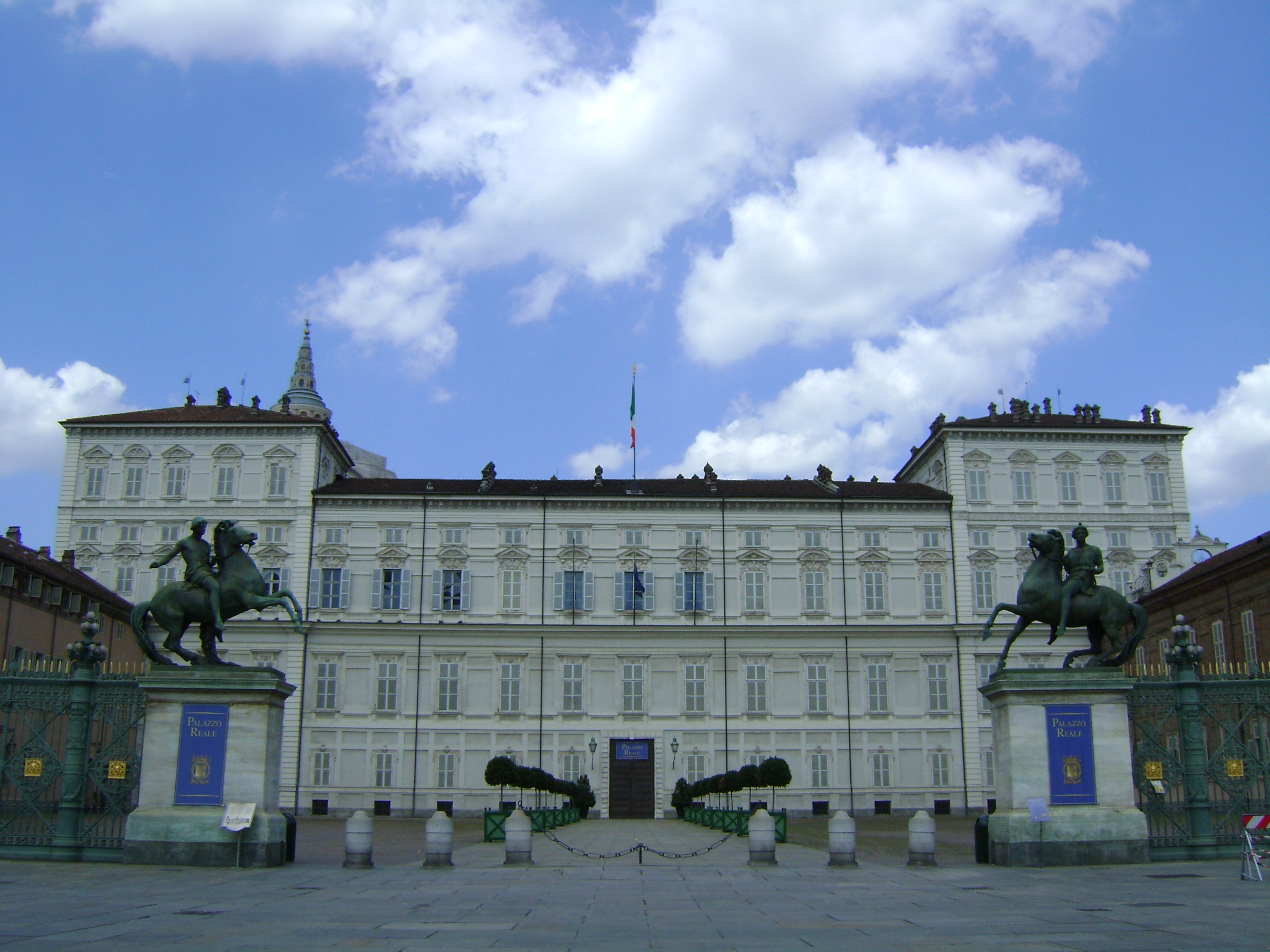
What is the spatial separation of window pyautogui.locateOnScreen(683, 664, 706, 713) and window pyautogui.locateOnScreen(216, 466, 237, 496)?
24133 millimetres

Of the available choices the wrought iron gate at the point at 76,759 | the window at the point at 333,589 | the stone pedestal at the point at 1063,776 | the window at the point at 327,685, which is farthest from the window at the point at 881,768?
the wrought iron gate at the point at 76,759

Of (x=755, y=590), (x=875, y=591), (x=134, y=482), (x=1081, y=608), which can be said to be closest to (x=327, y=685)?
(x=134, y=482)

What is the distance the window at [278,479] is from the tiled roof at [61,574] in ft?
A: 27.9

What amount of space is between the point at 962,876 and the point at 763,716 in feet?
113

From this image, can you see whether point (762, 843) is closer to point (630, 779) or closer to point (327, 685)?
point (630, 779)

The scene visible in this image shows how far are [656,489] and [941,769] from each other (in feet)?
63.7

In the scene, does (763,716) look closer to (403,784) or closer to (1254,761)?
(403,784)

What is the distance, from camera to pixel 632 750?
5312 cm

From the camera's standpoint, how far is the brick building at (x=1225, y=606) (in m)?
42.0

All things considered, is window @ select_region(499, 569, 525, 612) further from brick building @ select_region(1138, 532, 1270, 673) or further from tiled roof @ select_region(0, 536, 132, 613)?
brick building @ select_region(1138, 532, 1270, 673)

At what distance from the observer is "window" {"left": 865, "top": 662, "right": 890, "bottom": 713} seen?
5353cm

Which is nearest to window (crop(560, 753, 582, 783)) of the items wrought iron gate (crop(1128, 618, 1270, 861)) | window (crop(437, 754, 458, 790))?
window (crop(437, 754, 458, 790))

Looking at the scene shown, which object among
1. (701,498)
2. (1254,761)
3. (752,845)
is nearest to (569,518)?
(701,498)

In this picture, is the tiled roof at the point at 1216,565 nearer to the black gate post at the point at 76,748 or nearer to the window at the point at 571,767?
the window at the point at 571,767
